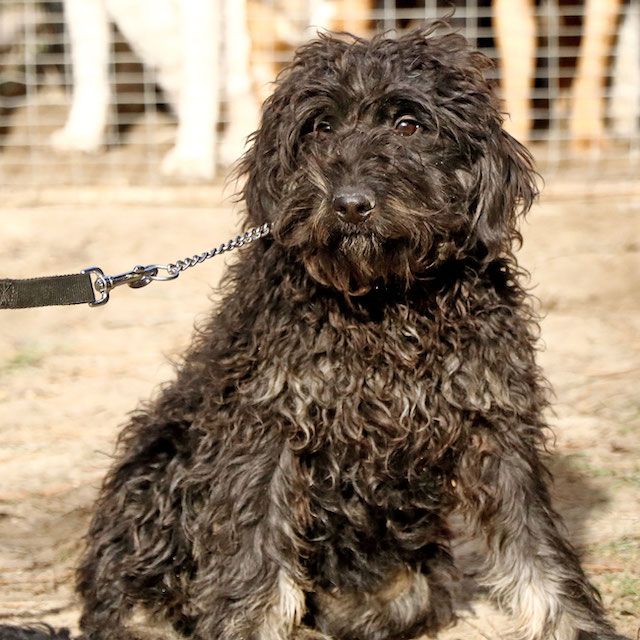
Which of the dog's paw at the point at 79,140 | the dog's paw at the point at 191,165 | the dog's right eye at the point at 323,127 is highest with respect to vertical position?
the dog's right eye at the point at 323,127

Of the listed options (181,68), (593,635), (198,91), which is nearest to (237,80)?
(198,91)

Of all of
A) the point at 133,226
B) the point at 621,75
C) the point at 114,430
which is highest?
the point at 621,75

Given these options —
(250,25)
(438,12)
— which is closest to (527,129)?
(438,12)

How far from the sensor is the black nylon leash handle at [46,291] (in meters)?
3.40

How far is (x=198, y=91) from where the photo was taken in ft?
31.0

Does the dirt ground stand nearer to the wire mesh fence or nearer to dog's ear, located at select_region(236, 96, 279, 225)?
the wire mesh fence

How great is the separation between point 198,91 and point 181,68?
549 millimetres

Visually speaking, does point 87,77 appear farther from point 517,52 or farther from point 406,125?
point 406,125

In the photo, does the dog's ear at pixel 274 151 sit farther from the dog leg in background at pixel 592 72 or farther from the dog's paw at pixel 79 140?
the dog's paw at pixel 79 140

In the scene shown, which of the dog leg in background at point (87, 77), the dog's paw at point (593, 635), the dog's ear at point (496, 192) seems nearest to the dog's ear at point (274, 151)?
the dog's ear at point (496, 192)

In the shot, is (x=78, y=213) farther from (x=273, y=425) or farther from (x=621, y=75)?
(x=273, y=425)

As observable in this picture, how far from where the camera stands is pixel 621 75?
1016cm

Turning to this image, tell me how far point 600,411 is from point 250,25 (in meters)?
4.99

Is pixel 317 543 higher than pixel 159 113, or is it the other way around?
pixel 159 113
